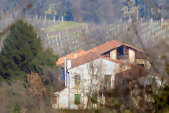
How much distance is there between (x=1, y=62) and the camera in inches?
417

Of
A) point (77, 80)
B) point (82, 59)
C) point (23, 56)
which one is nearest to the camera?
point (77, 80)

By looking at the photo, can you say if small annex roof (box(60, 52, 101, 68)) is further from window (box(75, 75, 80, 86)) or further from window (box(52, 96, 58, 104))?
window (box(52, 96, 58, 104))

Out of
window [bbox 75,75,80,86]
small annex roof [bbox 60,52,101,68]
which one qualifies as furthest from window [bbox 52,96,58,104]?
small annex roof [bbox 60,52,101,68]

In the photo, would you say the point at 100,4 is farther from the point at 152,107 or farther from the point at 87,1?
the point at 152,107

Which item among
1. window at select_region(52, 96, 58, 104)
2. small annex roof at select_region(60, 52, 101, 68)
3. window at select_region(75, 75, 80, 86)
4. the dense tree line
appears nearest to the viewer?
window at select_region(52, 96, 58, 104)

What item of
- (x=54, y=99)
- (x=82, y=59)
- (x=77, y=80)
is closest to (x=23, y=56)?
(x=82, y=59)

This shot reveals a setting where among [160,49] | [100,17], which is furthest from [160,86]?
[100,17]

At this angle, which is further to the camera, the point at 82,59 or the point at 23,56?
the point at 23,56

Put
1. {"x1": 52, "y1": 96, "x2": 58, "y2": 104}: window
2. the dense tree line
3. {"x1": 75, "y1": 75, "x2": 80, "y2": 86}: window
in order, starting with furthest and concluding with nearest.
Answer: the dense tree line → {"x1": 75, "y1": 75, "x2": 80, "y2": 86}: window → {"x1": 52, "y1": 96, "x2": 58, "y2": 104}: window

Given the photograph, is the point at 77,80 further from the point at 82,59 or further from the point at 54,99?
the point at 82,59

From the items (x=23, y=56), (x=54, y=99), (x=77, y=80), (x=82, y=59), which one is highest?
(x=23, y=56)

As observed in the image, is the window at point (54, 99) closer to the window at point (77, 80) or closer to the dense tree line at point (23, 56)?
the window at point (77, 80)

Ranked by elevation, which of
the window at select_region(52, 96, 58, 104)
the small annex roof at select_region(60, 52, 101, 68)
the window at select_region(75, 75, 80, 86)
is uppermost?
the small annex roof at select_region(60, 52, 101, 68)

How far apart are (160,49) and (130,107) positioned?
44 centimetres
